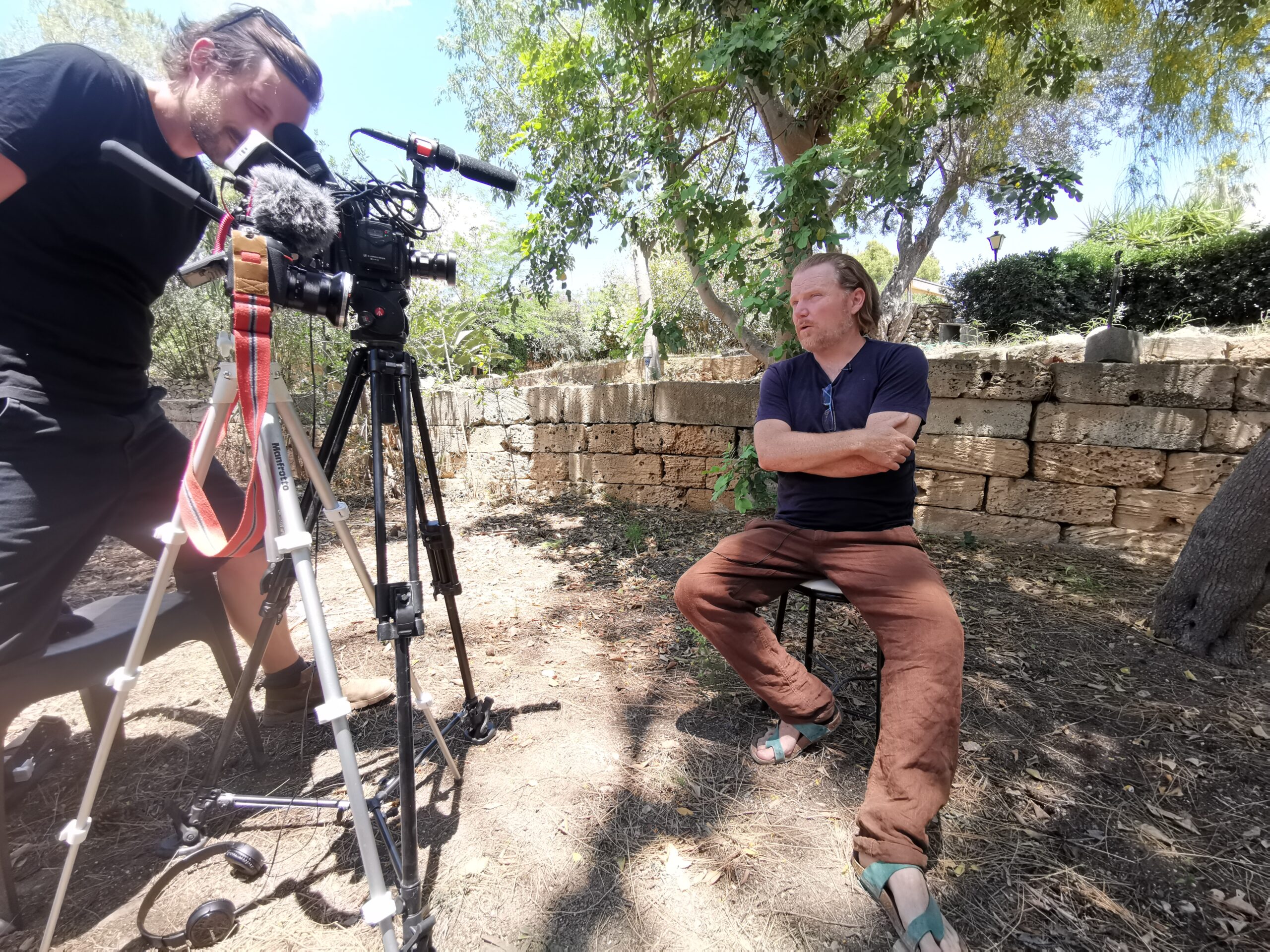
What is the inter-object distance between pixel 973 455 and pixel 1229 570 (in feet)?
5.64

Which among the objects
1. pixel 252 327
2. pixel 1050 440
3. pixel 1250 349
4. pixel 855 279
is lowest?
pixel 1050 440

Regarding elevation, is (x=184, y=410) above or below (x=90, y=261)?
below

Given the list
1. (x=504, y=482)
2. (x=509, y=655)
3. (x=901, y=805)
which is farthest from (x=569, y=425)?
(x=901, y=805)

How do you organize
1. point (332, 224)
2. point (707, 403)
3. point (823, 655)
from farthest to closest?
point (707, 403), point (823, 655), point (332, 224)

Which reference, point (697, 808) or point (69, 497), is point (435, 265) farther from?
point (697, 808)

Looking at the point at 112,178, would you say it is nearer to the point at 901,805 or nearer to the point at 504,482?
the point at 901,805

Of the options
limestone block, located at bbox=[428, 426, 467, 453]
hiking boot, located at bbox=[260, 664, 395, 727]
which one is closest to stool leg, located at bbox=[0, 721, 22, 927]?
hiking boot, located at bbox=[260, 664, 395, 727]

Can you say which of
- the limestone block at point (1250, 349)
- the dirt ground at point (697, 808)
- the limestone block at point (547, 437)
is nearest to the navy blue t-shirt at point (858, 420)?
the dirt ground at point (697, 808)

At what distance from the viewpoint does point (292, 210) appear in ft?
3.69

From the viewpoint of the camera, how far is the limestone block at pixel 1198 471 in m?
3.51

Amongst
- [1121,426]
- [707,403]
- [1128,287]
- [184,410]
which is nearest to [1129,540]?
[1121,426]

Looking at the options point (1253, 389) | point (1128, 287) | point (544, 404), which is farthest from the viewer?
point (1128, 287)

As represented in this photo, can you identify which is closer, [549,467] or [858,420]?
[858,420]

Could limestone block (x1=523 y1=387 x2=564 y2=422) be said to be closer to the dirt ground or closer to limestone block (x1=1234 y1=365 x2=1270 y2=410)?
the dirt ground
